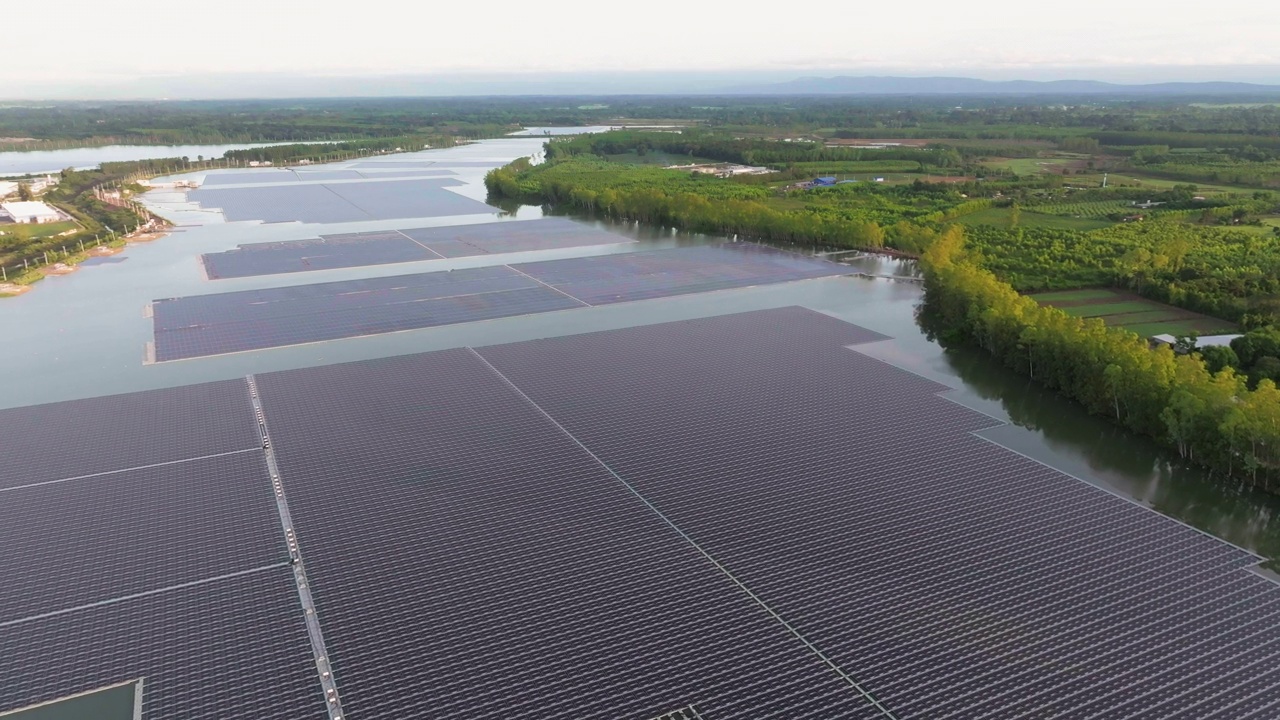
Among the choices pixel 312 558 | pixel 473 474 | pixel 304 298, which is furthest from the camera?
pixel 304 298

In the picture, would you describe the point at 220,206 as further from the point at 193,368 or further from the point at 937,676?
the point at 937,676

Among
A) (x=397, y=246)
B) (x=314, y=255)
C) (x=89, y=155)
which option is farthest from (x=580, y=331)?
(x=89, y=155)

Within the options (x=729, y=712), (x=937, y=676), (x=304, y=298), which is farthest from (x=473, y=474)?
(x=304, y=298)

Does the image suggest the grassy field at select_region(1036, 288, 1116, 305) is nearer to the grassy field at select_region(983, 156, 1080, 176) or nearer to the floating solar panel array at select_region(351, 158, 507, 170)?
the grassy field at select_region(983, 156, 1080, 176)

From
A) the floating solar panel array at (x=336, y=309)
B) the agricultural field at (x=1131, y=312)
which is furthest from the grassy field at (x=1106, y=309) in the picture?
the floating solar panel array at (x=336, y=309)

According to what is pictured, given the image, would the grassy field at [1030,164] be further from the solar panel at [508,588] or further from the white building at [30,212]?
the white building at [30,212]

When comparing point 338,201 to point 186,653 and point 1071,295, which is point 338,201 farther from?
Answer: point 186,653
